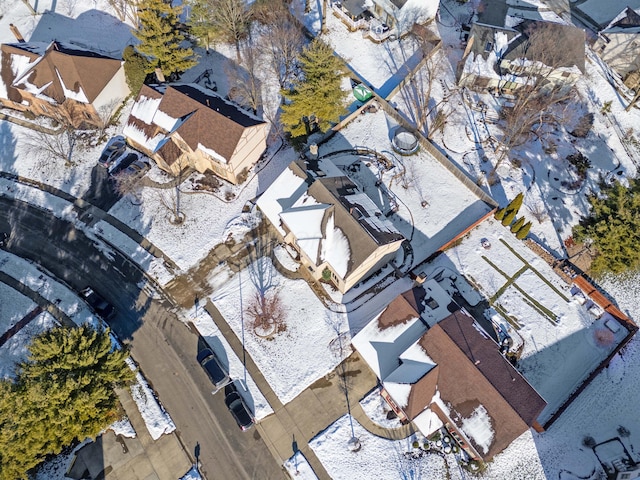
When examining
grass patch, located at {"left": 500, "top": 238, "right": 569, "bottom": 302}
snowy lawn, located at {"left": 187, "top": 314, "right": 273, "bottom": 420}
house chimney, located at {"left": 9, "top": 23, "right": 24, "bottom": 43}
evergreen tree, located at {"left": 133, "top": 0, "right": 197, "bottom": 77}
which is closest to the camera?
snowy lawn, located at {"left": 187, "top": 314, "right": 273, "bottom": 420}

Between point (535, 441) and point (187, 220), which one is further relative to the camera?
point (187, 220)

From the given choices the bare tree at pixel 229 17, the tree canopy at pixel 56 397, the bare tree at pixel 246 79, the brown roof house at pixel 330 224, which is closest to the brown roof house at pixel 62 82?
the bare tree at pixel 229 17

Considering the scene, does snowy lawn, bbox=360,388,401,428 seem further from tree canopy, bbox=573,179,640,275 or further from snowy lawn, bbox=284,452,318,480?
tree canopy, bbox=573,179,640,275

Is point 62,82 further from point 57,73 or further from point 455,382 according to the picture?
point 455,382

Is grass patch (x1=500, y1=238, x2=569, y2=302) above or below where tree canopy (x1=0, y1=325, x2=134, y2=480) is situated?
below

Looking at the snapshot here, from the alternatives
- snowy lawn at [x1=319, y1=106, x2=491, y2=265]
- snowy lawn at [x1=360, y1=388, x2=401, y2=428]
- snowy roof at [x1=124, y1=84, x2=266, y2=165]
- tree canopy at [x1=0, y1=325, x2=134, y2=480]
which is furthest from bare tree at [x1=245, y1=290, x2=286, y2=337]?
snowy roof at [x1=124, y1=84, x2=266, y2=165]

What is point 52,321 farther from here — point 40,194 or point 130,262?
point 40,194

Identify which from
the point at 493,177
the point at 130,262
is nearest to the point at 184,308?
the point at 130,262
